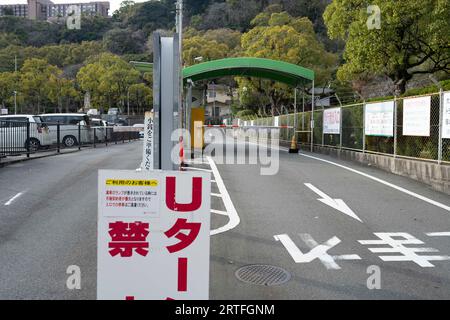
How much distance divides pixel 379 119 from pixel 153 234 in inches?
455

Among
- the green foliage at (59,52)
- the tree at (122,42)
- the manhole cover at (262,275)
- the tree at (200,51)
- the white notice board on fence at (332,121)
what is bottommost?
the manhole cover at (262,275)

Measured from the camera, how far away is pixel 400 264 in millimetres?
5078

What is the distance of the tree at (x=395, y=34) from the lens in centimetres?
1625

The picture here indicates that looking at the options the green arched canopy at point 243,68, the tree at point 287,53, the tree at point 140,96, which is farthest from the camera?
the tree at point 140,96

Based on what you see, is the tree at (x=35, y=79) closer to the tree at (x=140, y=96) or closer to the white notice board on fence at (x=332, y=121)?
the tree at (x=140, y=96)

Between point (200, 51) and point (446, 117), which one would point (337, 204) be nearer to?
point (446, 117)

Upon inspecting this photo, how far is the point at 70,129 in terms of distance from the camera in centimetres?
2230

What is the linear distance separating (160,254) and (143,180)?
21.8 inches

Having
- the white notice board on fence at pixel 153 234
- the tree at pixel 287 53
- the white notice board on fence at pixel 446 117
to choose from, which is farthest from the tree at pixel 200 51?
the white notice board on fence at pixel 153 234

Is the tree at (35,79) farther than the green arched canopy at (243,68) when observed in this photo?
Yes

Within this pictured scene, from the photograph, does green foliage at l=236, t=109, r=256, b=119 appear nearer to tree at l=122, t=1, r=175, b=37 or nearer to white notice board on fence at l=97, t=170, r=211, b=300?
white notice board on fence at l=97, t=170, r=211, b=300

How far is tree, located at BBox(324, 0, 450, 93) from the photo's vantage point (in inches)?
640

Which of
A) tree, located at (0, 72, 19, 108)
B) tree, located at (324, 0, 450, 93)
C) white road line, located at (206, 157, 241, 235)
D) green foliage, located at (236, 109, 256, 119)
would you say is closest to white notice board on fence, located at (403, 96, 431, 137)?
white road line, located at (206, 157, 241, 235)

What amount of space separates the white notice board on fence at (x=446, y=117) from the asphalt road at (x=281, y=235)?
132cm
